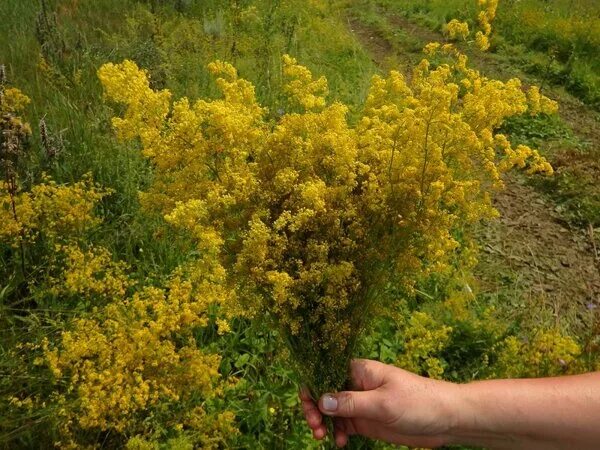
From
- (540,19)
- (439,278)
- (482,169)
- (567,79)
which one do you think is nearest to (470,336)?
(439,278)

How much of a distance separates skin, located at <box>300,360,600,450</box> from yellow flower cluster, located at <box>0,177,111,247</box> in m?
1.59

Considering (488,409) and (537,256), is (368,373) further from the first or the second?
(537,256)

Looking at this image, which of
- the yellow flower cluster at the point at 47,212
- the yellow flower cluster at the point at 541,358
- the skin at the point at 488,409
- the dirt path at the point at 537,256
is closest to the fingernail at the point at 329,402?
the skin at the point at 488,409

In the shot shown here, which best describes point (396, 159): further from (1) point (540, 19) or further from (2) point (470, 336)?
(1) point (540, 19)

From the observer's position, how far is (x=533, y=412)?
1.84 meters

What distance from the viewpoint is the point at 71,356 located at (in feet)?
6.61

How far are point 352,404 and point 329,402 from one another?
0.08m

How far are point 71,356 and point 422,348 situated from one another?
1.58 metres

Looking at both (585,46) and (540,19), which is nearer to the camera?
(585,46)

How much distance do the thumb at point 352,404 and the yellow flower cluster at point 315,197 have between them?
5.4 inches

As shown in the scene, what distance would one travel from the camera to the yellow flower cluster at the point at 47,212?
258 centimetres

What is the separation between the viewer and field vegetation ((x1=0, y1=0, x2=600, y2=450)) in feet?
5.40

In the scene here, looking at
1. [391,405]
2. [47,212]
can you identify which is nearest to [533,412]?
[391,405]

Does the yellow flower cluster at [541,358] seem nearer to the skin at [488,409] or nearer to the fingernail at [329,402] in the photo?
the skin at [488,409]
